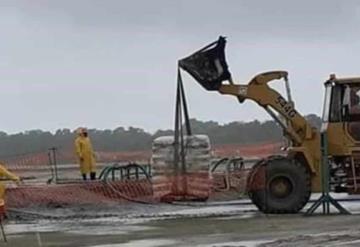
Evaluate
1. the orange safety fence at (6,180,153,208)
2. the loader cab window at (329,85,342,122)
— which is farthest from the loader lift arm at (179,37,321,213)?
the orange safety fence at (6,180,153,208)

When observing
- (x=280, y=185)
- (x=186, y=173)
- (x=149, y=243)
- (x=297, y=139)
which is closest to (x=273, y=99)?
(x=297, y=139)

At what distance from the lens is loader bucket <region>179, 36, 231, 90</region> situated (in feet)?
87.4

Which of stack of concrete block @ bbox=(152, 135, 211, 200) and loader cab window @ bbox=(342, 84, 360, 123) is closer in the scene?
loader cab window @ bbox=(342, 84, 360, 123)

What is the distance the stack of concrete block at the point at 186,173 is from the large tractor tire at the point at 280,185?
1742mm

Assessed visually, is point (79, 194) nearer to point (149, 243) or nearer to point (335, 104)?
point (335, 104)

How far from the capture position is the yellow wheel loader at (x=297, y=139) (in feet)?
87.4

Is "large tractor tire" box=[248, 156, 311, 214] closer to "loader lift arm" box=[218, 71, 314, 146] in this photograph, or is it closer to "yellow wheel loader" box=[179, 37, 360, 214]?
"yellow wheel loader" box=[179, 37, 360, 214]

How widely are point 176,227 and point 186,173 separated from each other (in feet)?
12.7

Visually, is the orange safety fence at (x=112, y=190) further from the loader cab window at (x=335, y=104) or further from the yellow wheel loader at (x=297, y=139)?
the loader cab window at (x=335, y=104)

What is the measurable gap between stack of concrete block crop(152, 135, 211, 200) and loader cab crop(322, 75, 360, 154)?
322cm

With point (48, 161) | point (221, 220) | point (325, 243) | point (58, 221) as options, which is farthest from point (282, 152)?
point (48, 161)

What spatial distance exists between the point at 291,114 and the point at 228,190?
577cm

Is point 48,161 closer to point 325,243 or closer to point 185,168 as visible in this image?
point 185,168

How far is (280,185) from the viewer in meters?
26.8
